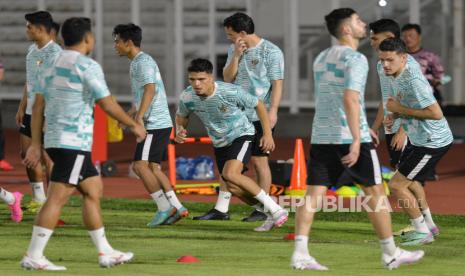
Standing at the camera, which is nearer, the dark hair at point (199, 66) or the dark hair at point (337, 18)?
the dark hair at point (337, 18)

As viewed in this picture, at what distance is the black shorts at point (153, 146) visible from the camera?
1402cm

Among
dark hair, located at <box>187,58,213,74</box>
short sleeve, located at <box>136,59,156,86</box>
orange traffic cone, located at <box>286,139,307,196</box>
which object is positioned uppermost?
dark hair, located at <box>187,58,213,74</box>

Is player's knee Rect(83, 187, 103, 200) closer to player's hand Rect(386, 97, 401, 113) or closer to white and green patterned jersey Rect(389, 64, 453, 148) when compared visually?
player's hand Rect(386, 97, 401, 113)

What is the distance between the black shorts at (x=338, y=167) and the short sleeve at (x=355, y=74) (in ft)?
1.62

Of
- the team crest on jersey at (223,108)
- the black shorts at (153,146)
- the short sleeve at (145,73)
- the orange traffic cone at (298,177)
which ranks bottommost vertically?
the orange traffic cone at (298,177)

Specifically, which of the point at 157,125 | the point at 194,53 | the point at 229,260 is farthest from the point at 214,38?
the point at 229,260

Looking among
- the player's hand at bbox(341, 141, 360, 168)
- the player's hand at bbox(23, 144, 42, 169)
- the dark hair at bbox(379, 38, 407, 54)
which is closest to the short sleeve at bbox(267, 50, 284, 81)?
the dark hair at bbox(379, 38, 407, 54)

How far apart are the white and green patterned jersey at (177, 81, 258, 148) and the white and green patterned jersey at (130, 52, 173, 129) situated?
64 cm

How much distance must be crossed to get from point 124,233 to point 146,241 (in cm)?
64

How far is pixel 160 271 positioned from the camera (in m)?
10.5

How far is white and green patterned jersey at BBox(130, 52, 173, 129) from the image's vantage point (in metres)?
13.8

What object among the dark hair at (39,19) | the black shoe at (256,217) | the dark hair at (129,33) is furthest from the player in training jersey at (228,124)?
the dark hair at (39,19)

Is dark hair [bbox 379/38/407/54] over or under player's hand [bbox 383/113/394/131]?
over

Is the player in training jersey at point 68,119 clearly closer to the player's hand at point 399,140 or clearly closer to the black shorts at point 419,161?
the black shorts at point 419,161
